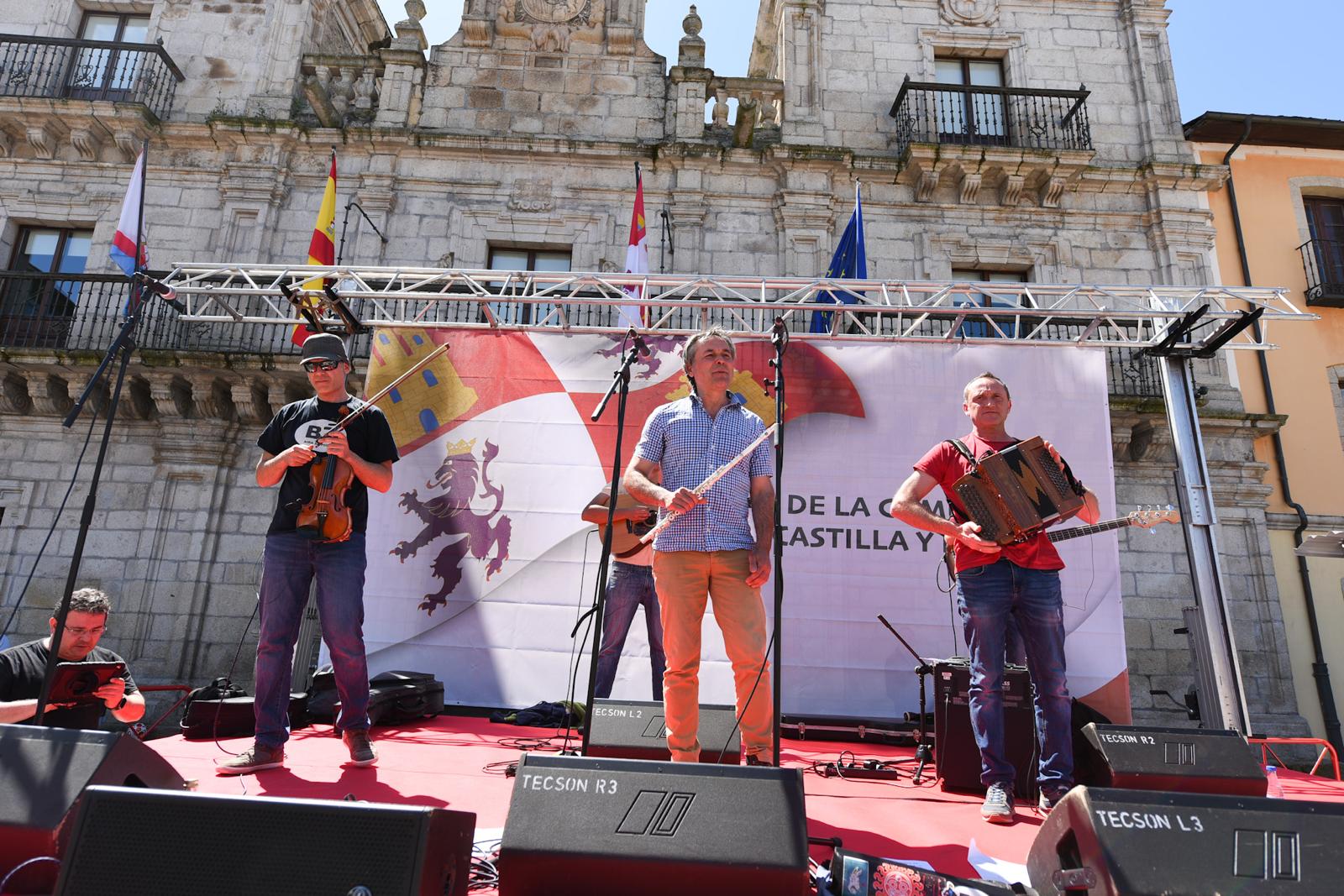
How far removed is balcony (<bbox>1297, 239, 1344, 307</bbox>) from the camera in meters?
10.3

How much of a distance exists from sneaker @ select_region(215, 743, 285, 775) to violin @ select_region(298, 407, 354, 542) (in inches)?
36.3

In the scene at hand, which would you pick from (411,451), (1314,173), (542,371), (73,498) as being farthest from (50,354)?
(1314,173)

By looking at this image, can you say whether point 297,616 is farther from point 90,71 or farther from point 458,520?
point 90,71

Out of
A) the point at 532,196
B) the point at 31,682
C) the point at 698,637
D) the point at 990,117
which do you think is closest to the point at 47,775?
the point at 698,637

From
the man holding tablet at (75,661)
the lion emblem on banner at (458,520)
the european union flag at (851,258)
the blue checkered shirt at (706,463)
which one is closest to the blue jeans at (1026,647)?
the blue checkered shirt at (706,463)

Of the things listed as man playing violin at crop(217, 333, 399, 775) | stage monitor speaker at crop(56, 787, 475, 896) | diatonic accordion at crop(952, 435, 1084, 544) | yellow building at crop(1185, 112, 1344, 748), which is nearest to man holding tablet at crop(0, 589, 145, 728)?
man playing violin at crop(217, 333, 399, 775)

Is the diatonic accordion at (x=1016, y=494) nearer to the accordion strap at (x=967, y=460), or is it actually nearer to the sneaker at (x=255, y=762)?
the accordion strap at (x=967, y=460)

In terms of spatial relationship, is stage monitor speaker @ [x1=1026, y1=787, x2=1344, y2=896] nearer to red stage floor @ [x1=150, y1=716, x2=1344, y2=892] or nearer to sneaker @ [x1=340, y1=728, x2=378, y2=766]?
red stage floor @ [x1=150, y1=716, x2=1344, y2=892]

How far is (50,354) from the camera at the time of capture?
9125 millimetres

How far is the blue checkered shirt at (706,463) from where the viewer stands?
287 centimetres

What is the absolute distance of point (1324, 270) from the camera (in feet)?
34.6

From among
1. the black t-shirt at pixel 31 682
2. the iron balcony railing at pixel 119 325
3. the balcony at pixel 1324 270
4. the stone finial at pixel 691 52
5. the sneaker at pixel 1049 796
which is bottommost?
the sneaker at pixel 1049 796

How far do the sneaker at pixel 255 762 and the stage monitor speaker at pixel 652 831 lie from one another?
1987 mm

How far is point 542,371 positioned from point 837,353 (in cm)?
279
